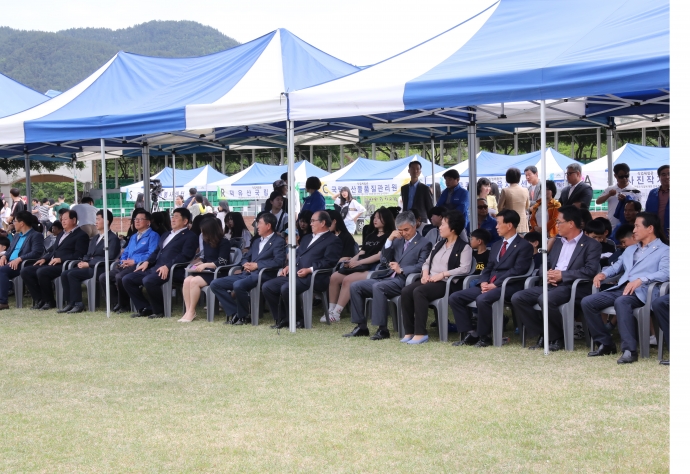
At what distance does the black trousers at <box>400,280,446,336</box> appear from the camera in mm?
7160

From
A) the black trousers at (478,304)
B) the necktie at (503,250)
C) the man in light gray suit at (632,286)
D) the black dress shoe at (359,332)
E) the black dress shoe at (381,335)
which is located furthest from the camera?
the black dress shoe at (359,332)

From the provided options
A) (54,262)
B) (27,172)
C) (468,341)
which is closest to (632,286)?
(468,341)

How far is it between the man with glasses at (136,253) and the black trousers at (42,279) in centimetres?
75

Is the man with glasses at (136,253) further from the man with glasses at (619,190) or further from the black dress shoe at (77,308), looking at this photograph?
the man with glasses at (619,190)

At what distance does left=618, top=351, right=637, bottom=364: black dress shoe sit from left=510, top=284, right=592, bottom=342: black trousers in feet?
2.25

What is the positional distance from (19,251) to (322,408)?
23.2 ft

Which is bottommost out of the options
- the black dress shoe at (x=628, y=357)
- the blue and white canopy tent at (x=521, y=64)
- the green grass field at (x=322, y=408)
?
the green grass field at (x=322, y=408)

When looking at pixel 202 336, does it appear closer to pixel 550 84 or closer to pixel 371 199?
pixel 550 84

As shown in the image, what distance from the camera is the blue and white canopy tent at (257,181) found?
32156 mm

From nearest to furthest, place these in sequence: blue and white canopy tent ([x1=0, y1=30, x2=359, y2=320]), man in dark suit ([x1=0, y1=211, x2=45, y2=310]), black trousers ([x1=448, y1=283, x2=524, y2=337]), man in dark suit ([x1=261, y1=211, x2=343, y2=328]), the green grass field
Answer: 1. the green grass field
2. black trousers ([x1=448, y1=283, x2=524, y2=337])
3. man in dark suit ([x1=261, y1=211, x2=343, y2=328])
4. blue and white canopy tent ([x1=0, y1=30, x2=359, y2=320])
5. man in dark suit ([x1=0, y1=211, x2=45, y2=310])

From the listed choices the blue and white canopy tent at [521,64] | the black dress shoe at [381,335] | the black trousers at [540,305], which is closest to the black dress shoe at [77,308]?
the blue and white canopy tent at [521,64]

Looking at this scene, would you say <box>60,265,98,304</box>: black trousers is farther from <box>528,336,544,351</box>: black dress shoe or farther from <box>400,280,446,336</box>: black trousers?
<box>528,336,544,351</box>: black dress shoe

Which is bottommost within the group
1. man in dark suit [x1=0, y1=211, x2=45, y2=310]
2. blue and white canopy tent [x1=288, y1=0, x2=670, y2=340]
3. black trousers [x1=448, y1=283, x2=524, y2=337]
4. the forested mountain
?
black trousers [x1=448, y1=283, x2=524, y2=337]

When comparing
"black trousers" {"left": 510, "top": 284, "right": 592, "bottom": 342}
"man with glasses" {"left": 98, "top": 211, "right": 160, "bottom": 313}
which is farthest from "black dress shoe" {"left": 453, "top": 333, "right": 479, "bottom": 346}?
"man with glasses" {"left": 98, "top": 211, "right": 160, "bottom": 313}
